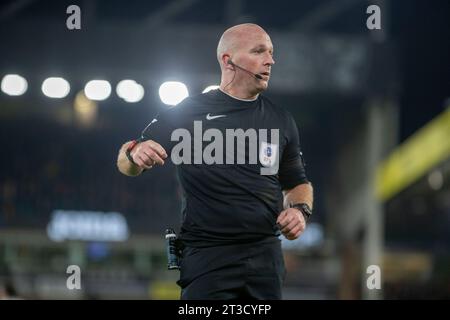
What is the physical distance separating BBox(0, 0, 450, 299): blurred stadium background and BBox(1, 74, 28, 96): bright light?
1.8 inches

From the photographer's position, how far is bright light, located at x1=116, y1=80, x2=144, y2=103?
1639cm

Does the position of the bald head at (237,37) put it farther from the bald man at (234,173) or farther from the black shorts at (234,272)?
the black shorts at (234,272)

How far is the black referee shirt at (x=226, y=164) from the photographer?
3.87m

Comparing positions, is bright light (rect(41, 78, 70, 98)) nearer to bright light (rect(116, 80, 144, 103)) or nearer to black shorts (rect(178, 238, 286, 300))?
bright light (rect(116, 80, 144, 103))

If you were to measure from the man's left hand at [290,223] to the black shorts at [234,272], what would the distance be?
6.5 inches

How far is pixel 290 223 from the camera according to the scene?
3.75 m

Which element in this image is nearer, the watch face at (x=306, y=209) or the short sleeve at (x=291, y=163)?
the watch face at (x=306, y=209)

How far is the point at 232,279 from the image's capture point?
152 inches

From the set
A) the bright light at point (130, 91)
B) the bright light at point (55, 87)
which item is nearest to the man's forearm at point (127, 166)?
the bright light at point (130, 91)

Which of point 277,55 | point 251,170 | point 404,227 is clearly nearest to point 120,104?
point 277,55

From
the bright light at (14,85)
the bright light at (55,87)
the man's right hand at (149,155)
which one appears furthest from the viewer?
the bright light at (55,87)

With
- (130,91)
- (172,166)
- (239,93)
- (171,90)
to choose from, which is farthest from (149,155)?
(130,91)

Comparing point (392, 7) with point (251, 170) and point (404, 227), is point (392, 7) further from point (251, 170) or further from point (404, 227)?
point (251, 170)

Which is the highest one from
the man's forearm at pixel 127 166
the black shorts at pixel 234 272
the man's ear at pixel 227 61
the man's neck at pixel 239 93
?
the man's ear at pixel 227 61
